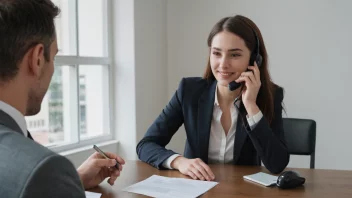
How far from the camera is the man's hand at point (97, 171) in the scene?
1364 millimetres

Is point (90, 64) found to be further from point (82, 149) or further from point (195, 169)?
point (195, 169)

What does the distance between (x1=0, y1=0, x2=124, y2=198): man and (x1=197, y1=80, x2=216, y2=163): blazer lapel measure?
1.09 metres

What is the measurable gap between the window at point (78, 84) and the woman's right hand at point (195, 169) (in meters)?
1.33

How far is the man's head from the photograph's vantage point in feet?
2.49

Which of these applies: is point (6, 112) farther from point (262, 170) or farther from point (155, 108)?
point (155, 108)

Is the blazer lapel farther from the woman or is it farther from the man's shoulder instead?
the man's shoulder

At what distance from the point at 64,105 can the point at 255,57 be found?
59.7 inches

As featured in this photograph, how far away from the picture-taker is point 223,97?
1968mm

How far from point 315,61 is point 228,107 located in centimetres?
133

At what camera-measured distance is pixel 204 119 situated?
1899 millimetres

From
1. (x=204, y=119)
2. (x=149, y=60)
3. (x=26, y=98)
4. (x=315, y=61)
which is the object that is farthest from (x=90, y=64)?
(x=26, y=98)

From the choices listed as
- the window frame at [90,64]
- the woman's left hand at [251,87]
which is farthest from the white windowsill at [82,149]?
the woman's left hand at [251,87]

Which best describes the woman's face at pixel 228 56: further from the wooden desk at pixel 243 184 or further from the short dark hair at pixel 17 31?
the short dark hair at pixel 17 31

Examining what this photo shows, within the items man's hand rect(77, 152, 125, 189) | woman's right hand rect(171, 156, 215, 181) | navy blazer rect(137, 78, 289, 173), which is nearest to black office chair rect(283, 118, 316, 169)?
navy blazer rect(137, 78, 289, 173)
